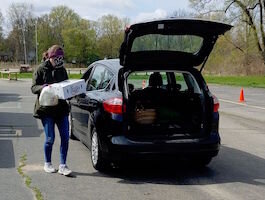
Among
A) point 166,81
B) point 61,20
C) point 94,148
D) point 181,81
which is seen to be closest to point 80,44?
point 61,20

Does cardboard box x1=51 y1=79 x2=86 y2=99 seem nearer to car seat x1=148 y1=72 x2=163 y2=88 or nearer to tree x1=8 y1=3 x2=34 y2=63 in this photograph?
car seat x1=148 y1=72 x2=163 y2=88

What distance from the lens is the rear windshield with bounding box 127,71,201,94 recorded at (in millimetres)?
6387

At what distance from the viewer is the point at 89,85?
7363mm

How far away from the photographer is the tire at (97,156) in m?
5.95

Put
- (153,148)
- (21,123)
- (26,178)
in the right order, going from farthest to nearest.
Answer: (21,123), (26,178), (153,148)

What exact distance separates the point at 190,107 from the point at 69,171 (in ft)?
6.46

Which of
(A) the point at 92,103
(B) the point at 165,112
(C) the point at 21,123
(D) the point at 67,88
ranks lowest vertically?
(C) the point at 21,123

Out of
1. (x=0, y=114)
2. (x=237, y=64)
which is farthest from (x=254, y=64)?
(x=0, y=114)

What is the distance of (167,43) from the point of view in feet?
20.5

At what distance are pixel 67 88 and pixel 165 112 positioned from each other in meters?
1.47

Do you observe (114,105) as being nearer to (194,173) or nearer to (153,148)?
(153,148)

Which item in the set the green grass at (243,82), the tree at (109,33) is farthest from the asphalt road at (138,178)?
the tree at (109,33)

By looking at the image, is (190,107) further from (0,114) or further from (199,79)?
(0,114)

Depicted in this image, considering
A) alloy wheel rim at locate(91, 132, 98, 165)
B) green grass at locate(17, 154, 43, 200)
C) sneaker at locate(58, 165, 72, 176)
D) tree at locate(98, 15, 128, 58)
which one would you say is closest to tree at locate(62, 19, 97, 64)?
tree at locate(98, 15, 128, 58)
